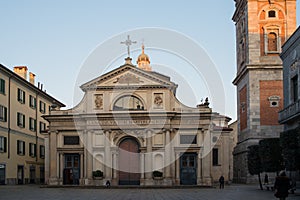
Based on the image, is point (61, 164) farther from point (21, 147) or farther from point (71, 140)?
point (21, 147)

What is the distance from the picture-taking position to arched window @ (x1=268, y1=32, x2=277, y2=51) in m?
54.6

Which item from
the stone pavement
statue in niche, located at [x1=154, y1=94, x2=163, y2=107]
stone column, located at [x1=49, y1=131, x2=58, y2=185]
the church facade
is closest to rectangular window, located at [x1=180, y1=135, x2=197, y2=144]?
the church facade

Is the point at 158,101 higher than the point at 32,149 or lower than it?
higher

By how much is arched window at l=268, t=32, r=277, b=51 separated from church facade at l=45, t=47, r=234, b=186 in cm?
875

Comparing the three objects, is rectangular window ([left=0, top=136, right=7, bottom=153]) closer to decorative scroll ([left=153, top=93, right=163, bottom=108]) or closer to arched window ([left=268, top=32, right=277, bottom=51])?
decorative scroll ([left=153, top=93, right=163, bottom=108])

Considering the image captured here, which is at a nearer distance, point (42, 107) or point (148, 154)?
point (148, 154)

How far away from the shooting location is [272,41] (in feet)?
180

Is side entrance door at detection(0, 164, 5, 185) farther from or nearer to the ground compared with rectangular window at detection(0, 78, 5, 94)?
nearer to the ground

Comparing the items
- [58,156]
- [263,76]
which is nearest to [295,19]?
[263,76]

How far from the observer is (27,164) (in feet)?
202

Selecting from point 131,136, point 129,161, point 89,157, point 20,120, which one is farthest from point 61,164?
point 20,120

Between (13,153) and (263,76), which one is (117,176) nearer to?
(13,153)

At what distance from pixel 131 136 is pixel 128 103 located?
3402 millimetres

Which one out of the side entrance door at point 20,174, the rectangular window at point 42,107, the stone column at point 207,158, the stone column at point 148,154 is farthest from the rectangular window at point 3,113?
the stone column at point 207,158
